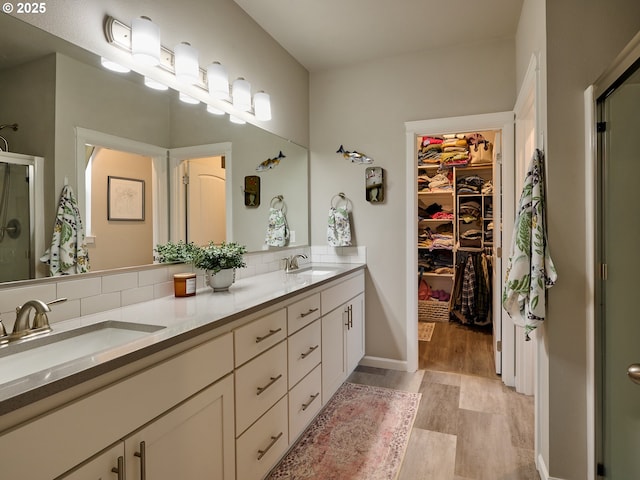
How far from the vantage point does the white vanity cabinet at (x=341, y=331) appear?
234 centimetres

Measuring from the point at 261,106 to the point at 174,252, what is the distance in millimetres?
1219

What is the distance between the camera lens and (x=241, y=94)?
2357 mm

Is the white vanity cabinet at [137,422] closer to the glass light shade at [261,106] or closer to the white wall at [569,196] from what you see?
the white wall at [569,196]

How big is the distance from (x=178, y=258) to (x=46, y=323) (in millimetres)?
748

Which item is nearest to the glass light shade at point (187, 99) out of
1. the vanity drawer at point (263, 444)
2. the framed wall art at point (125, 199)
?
the framed wall art at point (125, 199)

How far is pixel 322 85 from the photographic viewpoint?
3.29 m

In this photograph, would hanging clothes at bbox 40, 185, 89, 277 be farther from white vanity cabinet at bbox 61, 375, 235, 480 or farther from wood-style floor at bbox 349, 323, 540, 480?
wood-style floor at bbox 349, 323, 540, 480

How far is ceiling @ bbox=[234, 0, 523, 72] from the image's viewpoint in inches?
92.7

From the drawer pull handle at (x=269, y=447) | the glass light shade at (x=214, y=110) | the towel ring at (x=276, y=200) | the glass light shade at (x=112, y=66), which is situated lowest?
the drawer pull handle at (x=269, y=447)

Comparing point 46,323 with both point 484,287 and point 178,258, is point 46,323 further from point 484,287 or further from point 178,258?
point 484,287

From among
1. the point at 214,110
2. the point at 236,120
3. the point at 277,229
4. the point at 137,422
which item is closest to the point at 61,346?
the point at 137,422

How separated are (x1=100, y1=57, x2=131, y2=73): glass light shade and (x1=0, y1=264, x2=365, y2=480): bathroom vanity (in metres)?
1.03

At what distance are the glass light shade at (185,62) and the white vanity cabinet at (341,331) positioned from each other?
1404 mm

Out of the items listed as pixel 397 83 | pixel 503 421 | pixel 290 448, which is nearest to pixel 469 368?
pixel 503 421
